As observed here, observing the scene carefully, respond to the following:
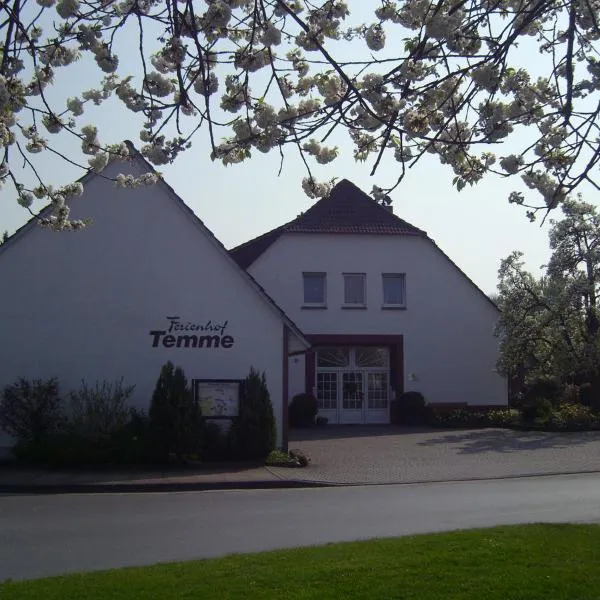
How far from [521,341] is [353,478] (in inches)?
637

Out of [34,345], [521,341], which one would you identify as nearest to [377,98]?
[34,345]

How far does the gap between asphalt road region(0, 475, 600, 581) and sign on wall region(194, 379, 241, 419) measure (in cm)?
474

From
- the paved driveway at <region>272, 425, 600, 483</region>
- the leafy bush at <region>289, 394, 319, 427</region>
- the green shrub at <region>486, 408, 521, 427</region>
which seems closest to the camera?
the paved driveway at <region>272, 425, 600, 483</region>

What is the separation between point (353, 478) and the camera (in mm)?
18328

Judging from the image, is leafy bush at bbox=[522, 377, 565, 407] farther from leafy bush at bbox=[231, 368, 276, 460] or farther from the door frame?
leafy bush at bbox=[231, 368, 276, 460]

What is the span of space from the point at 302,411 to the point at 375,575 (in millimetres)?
25569

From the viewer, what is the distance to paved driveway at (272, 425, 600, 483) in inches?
750

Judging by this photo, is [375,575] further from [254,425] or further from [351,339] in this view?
[351,339]

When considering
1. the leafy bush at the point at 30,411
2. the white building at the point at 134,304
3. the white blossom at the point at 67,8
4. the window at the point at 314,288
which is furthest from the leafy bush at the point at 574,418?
the white blossom at the point at 67,8

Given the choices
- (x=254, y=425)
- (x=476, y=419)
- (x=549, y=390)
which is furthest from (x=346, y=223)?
(x=254, y=425)

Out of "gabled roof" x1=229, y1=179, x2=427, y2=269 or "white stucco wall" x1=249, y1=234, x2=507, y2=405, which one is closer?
"white stucco wall" x1=249, y1=234, x2=507, y2=405

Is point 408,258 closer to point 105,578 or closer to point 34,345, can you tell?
point 34,345

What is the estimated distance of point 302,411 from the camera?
32.7 m

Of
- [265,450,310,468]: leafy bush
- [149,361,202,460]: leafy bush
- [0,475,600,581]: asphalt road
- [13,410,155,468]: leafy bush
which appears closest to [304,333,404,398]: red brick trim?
[265,450,310,468]: leafy bush
